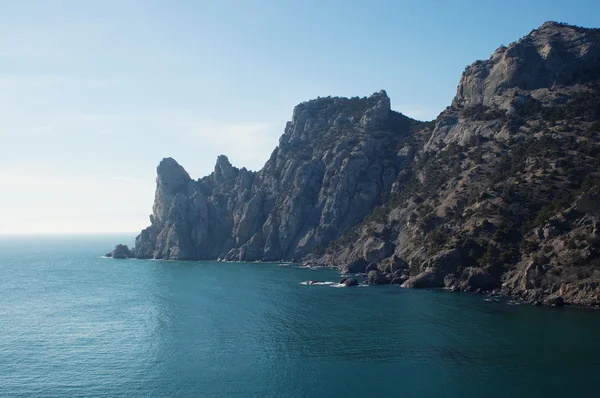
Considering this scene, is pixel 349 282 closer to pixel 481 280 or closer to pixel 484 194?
pixel 481 280

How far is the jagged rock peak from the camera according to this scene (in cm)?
16150

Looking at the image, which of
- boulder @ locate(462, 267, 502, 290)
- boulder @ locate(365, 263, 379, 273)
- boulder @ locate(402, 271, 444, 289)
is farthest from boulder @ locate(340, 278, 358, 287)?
boulder @ locate(462, 267, 502, 290)

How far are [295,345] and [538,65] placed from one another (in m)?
141

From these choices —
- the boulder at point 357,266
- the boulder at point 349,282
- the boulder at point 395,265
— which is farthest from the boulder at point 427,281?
the boulder at point 357,266

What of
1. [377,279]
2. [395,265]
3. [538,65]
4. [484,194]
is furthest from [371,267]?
[538,65]

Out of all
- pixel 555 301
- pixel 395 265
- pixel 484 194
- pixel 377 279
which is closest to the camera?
pixel 555 301

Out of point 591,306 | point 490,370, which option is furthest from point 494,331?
point 591,306

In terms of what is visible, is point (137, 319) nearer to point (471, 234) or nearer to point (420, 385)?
point (420, 385)

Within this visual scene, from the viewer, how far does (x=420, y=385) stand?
178ft

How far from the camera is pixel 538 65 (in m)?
166

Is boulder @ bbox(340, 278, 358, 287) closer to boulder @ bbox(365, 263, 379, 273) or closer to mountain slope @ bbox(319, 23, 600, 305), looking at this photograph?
mountain slope @ bbox(319, 23, 600, 305)

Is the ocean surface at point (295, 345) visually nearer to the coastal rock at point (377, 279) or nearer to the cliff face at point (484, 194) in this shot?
the coastal rock at point (377, 279)

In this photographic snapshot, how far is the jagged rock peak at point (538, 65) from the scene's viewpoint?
161500mm

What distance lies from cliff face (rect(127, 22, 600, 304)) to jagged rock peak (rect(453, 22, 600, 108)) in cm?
42
